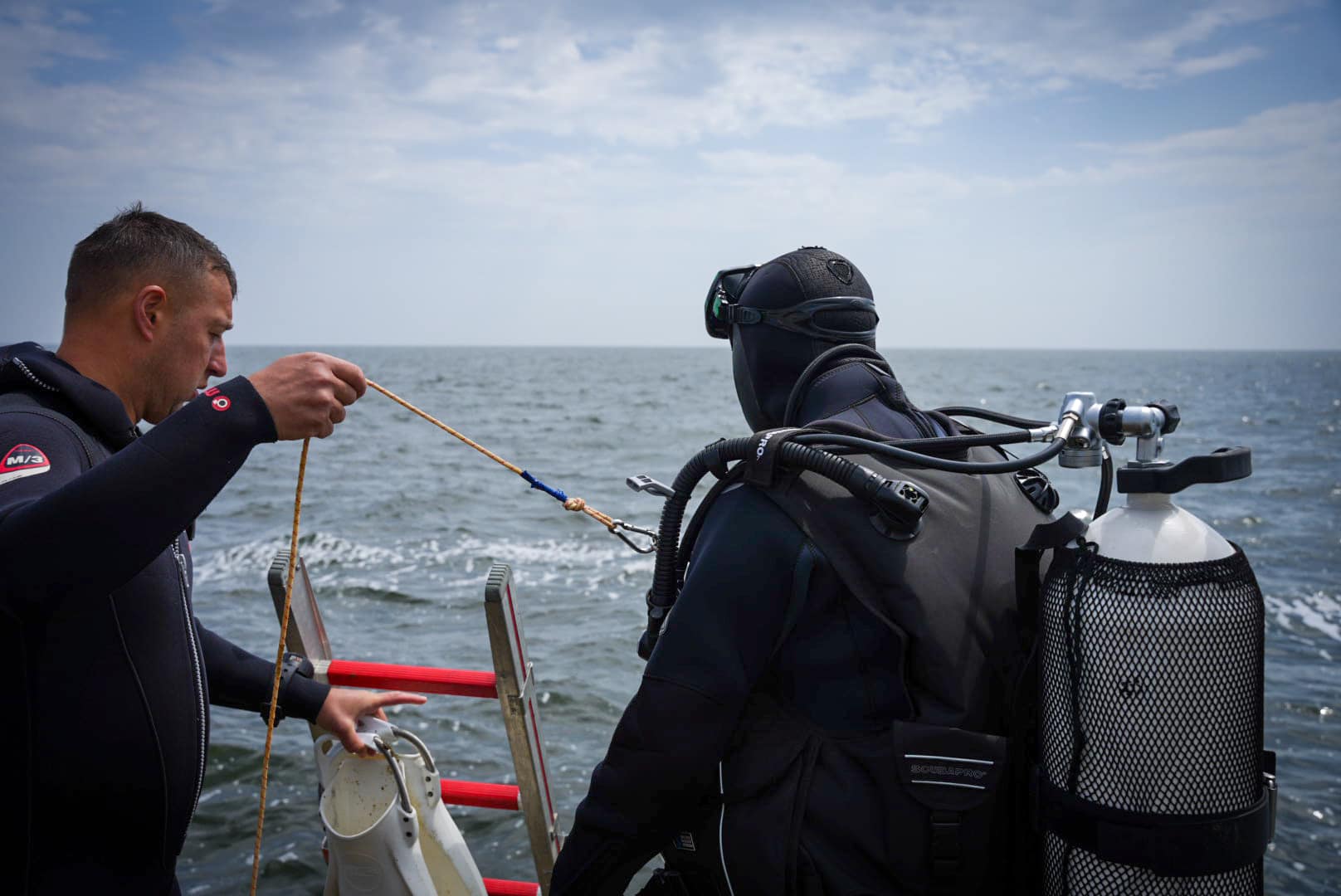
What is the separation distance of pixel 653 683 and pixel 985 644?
0.71 m

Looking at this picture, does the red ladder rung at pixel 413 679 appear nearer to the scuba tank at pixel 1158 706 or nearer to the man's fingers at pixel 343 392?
the man's fingers at pixel 343 392

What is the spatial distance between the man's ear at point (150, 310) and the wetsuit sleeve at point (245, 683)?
3.15 ft

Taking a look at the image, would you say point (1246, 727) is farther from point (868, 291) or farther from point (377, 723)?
point (377, 723)

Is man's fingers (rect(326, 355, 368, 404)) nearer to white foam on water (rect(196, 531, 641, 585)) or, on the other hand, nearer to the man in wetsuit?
the man in wetsuit

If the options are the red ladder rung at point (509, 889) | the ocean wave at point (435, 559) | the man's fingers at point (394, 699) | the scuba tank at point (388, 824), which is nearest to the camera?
the scuba tank at point (388, 824)

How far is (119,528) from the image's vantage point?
69.4 inches

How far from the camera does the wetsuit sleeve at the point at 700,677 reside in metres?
2.07

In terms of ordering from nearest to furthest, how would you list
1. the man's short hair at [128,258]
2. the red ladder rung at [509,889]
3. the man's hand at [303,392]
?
the man's hand at [303,392], the man's short hair at [128,258], the red ladder rung at [509,889]

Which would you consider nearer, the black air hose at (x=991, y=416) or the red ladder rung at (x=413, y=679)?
the black air hose at (x=991, y=416)

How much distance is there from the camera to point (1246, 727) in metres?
1.93

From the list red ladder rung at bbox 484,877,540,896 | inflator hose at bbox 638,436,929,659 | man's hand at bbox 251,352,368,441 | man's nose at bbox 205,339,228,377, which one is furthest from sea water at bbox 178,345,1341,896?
man's hand at bbox 251,352,368,441

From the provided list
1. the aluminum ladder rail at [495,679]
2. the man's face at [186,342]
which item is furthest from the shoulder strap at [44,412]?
the aluminum ladder rail at [495,679]

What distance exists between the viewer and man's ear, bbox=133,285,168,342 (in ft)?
7.69

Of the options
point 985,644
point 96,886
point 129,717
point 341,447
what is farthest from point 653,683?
point 341,447
